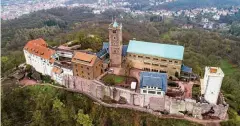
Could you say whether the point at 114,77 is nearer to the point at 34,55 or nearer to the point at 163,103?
the point at 163,103

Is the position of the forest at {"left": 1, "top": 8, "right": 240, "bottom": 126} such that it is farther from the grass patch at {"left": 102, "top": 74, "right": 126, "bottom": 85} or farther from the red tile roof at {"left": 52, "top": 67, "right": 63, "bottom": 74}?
the grass patch at {"left": 102, "top": 74, "right": 126, "bottom": 85}

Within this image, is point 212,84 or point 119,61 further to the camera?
point 119,61

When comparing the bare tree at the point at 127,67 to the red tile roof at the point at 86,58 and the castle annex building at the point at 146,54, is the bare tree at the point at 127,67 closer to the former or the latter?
the castle annex building at the point at 146,54

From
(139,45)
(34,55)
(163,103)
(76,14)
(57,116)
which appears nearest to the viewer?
(163,103)

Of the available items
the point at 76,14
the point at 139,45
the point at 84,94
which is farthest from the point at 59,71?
the point at 76,14

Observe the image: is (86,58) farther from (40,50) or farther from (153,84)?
(153,84)

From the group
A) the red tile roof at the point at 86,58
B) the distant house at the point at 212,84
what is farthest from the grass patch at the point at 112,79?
the distant house at the point at 212,84

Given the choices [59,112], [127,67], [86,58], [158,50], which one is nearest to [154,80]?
[158,50]
